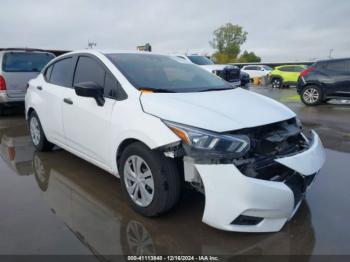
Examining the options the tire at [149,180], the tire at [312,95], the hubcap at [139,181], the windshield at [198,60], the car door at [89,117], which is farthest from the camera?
the windshield at [198,60]

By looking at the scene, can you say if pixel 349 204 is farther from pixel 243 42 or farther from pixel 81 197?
pixel 243 42

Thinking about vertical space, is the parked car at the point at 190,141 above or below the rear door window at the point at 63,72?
below

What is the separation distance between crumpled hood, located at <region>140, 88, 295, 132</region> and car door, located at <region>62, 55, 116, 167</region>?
0.58m

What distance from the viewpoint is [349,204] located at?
10.4 ft

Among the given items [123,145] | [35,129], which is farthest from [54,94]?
[123,145]

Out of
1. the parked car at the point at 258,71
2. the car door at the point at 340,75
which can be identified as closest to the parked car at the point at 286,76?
the parked car at the point at 258,71

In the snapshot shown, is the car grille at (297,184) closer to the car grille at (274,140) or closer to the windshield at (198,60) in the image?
the car grille at (274,140)

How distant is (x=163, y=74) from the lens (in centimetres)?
359

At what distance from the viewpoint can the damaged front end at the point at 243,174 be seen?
2.35m

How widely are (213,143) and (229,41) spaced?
68.9m

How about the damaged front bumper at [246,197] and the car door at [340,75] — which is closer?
the damaged front bumper at [246,197]

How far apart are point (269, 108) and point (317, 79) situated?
852 cm

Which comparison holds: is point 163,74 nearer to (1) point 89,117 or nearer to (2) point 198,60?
(1) point 89,117

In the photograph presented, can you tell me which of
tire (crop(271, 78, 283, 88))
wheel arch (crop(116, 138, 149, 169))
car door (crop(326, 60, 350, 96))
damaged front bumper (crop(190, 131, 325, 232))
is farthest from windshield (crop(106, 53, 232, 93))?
tire (crop(271, 78, 283, 88))
